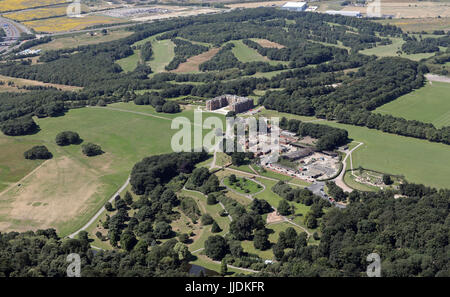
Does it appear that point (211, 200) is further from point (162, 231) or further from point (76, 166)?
point (76, 166)

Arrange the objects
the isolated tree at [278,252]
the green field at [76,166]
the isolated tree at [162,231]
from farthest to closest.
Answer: the green field at [76,166] < the isolated tree at [162,231] < the isolated tree at [278,252]

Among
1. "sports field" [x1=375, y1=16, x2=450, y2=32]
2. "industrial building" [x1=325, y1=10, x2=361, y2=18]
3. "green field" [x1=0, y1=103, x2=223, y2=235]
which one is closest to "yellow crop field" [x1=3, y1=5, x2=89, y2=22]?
"green field" [x1=0, y1=103, x2=223, y2=235]

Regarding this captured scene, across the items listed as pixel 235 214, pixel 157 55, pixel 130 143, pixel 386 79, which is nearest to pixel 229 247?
pixel 235 214

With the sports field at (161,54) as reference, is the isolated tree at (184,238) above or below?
below

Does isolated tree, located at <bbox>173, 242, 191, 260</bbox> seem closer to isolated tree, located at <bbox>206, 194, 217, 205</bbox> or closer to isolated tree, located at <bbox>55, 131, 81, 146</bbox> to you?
isolated tree, located at <bbox>206, 194, 217, 205</bbox>

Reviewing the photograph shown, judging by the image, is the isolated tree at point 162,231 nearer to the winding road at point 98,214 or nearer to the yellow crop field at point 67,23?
the winding road at point 98,214

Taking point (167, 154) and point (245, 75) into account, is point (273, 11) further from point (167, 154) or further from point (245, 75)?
point (167, 154)

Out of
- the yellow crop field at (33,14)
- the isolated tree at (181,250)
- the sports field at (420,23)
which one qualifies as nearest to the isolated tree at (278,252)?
the isolated tree at (181,250)

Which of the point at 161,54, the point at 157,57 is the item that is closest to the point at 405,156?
the point at 157,57
